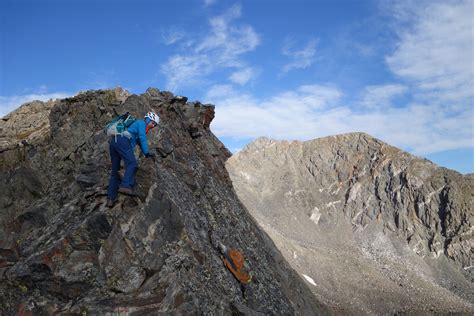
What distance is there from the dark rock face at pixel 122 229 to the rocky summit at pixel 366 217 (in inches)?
2253

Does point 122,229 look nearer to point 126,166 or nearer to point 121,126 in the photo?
point 126,166

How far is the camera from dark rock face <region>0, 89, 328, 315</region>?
428 inches

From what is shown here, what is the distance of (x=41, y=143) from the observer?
2027cm

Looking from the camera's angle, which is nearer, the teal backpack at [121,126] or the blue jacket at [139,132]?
the teal backpack at [121,126]

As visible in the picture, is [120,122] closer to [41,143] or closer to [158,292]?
[158,292]

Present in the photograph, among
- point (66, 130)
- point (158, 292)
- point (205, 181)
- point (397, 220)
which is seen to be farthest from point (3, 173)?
point (397, 220)

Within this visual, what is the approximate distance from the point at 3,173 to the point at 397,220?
342 ft

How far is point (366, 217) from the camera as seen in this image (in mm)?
109375

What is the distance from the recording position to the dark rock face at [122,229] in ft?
35.7

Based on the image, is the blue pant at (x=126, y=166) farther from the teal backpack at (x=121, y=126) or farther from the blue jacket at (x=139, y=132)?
the blue jacket at (x=139, y=132)

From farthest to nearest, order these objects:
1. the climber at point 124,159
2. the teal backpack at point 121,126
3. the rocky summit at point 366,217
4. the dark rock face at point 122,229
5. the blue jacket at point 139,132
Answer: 1. the rocky summit at point 366,217
2. the blue jacket at point 139,132
3. the teal backpack at point 121,126
4. the climber at point 124,159
5. the dark rock face at point 122,229

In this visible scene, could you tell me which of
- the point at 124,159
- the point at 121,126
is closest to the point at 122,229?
the point at 124,159

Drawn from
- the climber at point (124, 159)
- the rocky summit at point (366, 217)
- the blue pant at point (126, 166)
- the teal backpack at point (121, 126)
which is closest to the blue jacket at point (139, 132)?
the climber at point (124, 159)

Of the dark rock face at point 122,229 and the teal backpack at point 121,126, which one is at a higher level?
the teal backpack at point 121,126
